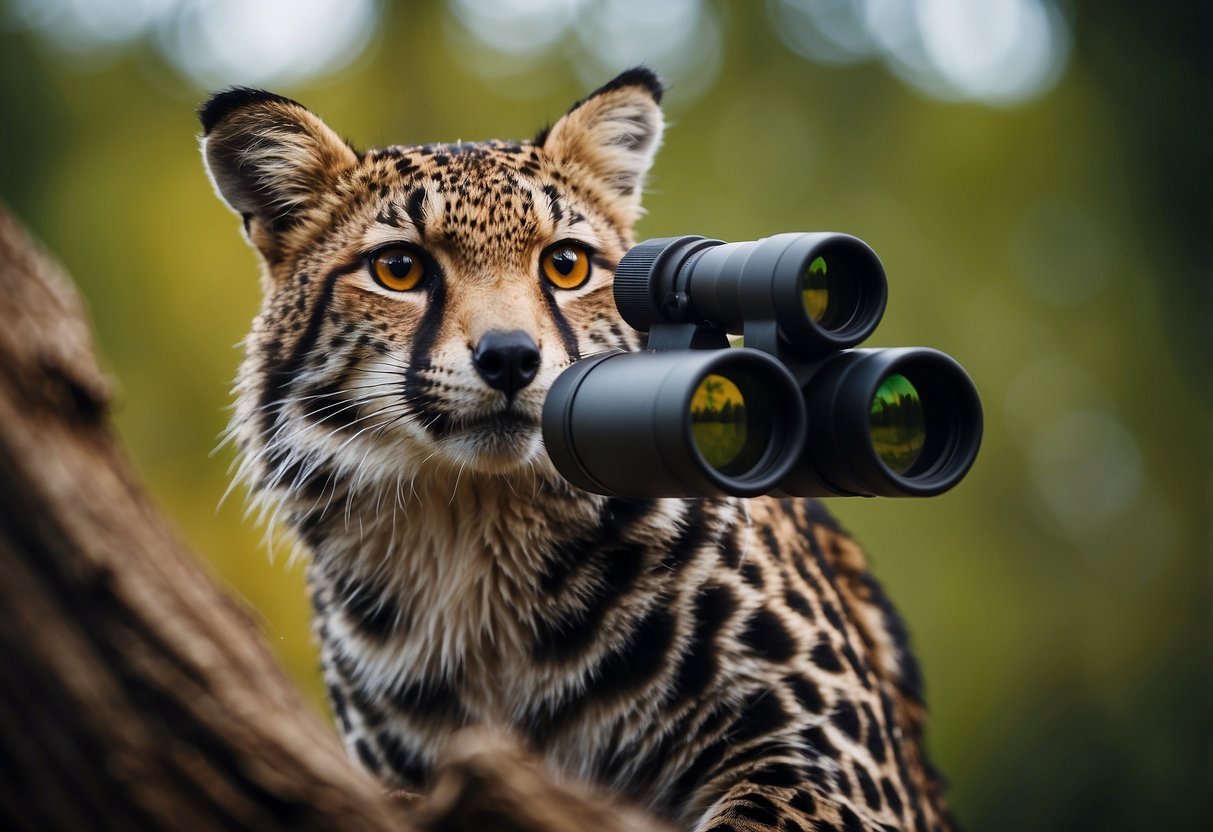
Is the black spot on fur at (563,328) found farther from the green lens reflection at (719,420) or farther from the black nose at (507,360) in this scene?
the green lens reflection at (719,420)

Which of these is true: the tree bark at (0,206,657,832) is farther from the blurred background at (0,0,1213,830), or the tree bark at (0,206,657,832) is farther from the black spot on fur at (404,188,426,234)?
the blurred background at (0,0,1213,830)

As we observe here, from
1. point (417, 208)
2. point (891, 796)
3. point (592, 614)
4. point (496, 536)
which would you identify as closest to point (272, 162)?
point (417, 208)

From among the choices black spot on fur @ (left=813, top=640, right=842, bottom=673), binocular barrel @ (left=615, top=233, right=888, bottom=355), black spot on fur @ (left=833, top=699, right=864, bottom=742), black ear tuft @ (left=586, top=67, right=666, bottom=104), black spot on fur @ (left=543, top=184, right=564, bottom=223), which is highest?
black ear tuft @ (left=586, top=67, right=666, bottom=104)

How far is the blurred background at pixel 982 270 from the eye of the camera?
525 cm

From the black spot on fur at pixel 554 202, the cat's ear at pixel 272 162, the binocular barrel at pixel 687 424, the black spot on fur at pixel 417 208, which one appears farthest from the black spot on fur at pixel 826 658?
the cat's ear at pixel 272 162

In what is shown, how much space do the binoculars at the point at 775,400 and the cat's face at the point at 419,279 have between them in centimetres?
29

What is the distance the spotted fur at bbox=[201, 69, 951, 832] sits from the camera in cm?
193

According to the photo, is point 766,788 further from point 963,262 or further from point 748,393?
point 963,262

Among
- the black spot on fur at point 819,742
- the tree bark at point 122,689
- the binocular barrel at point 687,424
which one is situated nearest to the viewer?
the tree bark at point 122,689

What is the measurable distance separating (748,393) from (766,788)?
742 millimetres

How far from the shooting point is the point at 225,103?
2.01 meters

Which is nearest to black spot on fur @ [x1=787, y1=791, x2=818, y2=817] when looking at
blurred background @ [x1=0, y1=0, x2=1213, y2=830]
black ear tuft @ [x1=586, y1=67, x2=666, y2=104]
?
black ear tuft @ [x1=586, y1=67, x2=666, y2=104]

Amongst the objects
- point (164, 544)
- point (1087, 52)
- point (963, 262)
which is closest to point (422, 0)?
point (963, 262)

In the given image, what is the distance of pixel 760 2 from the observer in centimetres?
616
